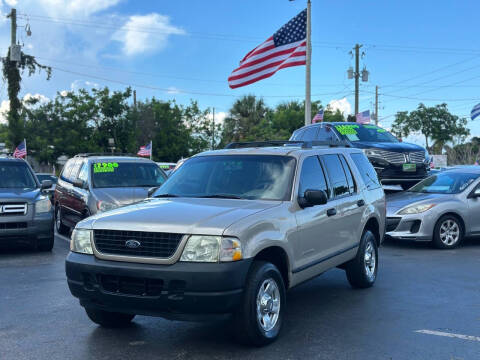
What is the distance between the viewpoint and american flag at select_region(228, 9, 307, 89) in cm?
1619

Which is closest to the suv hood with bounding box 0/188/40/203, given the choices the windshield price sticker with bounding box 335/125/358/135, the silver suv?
the silver suv

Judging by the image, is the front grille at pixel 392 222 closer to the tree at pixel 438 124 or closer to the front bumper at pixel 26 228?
the front bumper at pixel 26 228

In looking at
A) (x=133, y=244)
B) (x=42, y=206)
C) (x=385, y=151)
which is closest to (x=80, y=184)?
(x=42, y=206)

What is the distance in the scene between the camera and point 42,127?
133 ft

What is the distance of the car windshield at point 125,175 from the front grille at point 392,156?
486cm

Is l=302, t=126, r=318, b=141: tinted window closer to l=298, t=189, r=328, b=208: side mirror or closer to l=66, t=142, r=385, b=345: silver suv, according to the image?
l=66, t=142, r=385, b=345: silver suv

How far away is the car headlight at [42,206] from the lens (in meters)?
9.67

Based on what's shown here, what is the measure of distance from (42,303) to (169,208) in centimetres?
239

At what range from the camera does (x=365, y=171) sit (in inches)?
298

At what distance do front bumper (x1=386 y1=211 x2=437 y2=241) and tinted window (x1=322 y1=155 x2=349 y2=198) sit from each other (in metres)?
4.05

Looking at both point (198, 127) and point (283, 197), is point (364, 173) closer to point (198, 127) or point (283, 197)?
point (283, 197)

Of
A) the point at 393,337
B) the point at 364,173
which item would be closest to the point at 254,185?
the point at 393,337

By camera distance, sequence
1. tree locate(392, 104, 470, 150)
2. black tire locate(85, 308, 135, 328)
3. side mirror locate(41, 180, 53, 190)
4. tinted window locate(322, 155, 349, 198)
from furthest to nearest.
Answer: tree locate(392, 104, 470, 150), side mirror locate(41, 180, 53, 190), tinted window locate(322, 155, 349, 198), black tire locate(85, 308, 135, 328)

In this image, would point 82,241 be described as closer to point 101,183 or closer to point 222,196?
point 222,196
